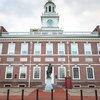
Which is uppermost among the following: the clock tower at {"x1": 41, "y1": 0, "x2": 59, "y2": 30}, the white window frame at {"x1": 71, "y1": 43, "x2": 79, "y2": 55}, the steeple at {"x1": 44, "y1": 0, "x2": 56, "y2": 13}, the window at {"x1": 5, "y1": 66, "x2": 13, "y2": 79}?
the steeple at {"x1": 44, "y1": 0, "x2": 56, "y2": 13}

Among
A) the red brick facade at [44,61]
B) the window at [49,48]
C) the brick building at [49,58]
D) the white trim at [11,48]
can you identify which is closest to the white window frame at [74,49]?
the brick building at [49,58]

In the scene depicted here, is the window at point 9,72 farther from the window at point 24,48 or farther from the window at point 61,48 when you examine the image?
the window at point 61,48

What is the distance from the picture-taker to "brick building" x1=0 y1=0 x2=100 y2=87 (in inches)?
1265

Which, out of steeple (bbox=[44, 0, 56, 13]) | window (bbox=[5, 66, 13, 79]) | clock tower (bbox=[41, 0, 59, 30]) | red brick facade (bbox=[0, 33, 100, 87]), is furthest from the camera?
steeple (bbox=[44, 0, 56, 13])

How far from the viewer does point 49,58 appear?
110 ft

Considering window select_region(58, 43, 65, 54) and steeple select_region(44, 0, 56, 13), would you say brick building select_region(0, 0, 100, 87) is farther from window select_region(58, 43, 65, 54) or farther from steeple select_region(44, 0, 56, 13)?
steeple select_region(44, 0, 56, 13)

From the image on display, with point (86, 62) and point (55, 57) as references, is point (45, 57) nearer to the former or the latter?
point (55, 57)

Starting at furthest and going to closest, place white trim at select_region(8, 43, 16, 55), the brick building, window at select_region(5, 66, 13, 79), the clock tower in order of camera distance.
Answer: the clock tower
white trim at select_region(8, 43, 16, 55)
window at select_region(5, 66, 13, 79)
the brick building

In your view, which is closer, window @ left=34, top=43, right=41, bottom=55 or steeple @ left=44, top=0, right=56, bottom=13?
window @ left=34, top=43, right=41, bottom=55

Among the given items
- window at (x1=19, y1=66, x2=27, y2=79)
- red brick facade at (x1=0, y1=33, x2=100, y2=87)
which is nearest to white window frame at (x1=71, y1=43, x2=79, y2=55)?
red brick facade at (x1=0, y1=33, x2=100, y2=87)

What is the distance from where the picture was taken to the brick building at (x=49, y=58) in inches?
1265

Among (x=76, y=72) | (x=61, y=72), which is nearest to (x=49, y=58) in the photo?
(x=61, y=72)

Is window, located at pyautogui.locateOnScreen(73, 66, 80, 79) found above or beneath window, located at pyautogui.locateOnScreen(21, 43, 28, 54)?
beneath

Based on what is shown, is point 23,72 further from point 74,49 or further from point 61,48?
point 74,49
